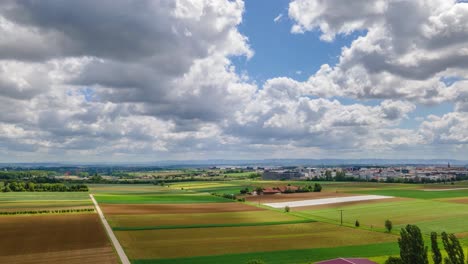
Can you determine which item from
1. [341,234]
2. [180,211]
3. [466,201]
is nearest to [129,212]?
[180,211]

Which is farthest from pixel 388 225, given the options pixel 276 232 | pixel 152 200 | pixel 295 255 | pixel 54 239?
pixel 152 200

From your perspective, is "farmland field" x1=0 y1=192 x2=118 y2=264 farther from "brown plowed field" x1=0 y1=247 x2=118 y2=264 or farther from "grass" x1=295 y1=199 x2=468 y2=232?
"grass" x1=295 y1=199 x2=468 y2=232

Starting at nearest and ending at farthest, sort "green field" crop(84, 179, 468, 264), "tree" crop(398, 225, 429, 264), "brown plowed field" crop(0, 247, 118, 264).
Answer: "tree" crop(398, 225, 429, 264)
"brown plowed field" crop(0, 247, 118, 264)
"green field" crop(84, 179, 468, 264)

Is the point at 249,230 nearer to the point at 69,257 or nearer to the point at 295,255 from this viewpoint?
the point at 295,255

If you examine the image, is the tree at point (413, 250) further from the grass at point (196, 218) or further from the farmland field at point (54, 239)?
the grass at point (196, 218)

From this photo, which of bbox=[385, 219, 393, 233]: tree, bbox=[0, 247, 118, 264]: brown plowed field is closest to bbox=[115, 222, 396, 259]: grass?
bbox=[385, 219, 393, 233]: tree

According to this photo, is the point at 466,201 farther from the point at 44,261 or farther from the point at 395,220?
the point at 44,261
